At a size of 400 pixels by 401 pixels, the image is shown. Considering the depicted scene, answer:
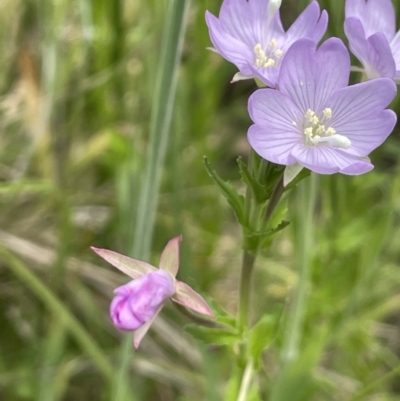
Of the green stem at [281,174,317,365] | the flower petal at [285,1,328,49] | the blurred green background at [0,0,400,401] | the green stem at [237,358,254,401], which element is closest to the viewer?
the flower petal at [285,1,328,49]

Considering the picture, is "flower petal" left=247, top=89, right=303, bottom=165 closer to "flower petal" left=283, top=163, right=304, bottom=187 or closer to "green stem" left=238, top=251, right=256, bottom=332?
"flower petal" left=283, top=163, right=304, bottom=187

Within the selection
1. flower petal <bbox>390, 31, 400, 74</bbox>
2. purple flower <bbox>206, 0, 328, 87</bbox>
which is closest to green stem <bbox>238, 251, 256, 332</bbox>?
purple flower <bbox>206, 0, 328, 87</bbox>

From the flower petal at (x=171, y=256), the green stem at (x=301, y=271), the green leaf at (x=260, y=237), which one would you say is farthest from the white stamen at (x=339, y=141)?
the green stem at (x=301, y=271)

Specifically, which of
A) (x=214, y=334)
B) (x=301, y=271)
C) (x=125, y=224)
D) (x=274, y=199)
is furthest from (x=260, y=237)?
(x=125, y=224)

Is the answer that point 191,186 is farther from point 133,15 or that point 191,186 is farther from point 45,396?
point 45,396

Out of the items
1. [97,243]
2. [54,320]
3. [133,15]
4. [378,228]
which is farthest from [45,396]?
[133,15]

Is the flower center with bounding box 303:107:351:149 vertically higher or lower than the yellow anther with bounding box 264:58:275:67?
lower
